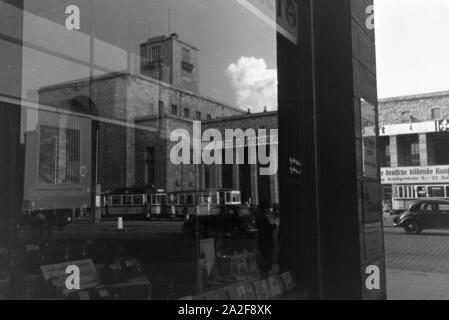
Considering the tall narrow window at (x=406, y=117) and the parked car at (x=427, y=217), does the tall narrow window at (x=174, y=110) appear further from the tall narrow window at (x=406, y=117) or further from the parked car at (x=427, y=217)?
the tall narrow window at (x=406, y=117)

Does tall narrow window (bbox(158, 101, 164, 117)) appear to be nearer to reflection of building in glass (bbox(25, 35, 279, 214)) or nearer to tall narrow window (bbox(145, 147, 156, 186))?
reflection of building in glass (bbox(25, 35, 279, 214))

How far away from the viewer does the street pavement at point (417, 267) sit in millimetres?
7397

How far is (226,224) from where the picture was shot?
504 cm

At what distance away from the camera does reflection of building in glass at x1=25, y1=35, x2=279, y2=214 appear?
4.95 meters

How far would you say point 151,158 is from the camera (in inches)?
224

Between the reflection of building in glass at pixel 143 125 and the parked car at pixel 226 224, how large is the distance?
236 mm

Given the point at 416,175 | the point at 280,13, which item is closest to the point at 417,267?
the point at 280,13

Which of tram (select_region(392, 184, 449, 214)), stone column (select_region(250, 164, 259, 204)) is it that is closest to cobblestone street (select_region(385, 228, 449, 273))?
stone column (select_region(250, 164, 259, 204))

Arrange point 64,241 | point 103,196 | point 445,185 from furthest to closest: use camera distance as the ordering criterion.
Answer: point 445,185 < point 103,196 < point 64,241

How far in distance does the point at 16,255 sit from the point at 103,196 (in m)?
1.87

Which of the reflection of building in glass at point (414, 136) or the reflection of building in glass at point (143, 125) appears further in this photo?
the reflection of building in glass at point (414, 136)

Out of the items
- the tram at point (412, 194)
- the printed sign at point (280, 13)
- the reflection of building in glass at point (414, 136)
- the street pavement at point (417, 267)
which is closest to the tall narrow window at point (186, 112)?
the printed sign at point (280, 13)

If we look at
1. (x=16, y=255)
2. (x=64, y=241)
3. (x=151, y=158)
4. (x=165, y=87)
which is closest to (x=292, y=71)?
(x=165, y=87)
